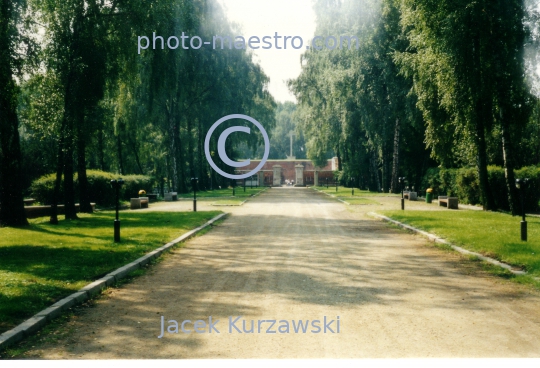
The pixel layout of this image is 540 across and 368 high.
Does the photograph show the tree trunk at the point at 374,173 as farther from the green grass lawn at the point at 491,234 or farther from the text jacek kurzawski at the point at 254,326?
the text jacek kurzawski at the point at 254,326

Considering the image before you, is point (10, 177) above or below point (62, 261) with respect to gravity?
above

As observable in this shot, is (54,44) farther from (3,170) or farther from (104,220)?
(104,220)

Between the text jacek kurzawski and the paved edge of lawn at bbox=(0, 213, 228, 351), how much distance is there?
1.32 metres

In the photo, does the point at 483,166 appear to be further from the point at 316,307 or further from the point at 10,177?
the point at 10,177

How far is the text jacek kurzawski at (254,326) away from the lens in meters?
5.19

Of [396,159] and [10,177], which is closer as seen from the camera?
[10,177]

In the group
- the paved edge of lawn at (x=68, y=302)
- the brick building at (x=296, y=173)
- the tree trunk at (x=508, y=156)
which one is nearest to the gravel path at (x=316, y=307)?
the paved edge of lawn at (x=68, y=302)

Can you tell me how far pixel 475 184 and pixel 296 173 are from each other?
39798mm

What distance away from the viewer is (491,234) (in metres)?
12.2

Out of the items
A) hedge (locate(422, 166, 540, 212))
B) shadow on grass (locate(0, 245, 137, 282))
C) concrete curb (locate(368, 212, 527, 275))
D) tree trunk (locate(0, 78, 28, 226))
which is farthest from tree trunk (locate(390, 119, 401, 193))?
shadow on grass (locate(0, 245, 137, 282))

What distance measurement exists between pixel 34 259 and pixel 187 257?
2.81 metres

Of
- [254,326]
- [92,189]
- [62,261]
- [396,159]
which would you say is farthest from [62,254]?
[396,159]

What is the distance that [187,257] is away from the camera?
10.4 meters

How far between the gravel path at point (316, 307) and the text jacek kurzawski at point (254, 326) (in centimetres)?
5
